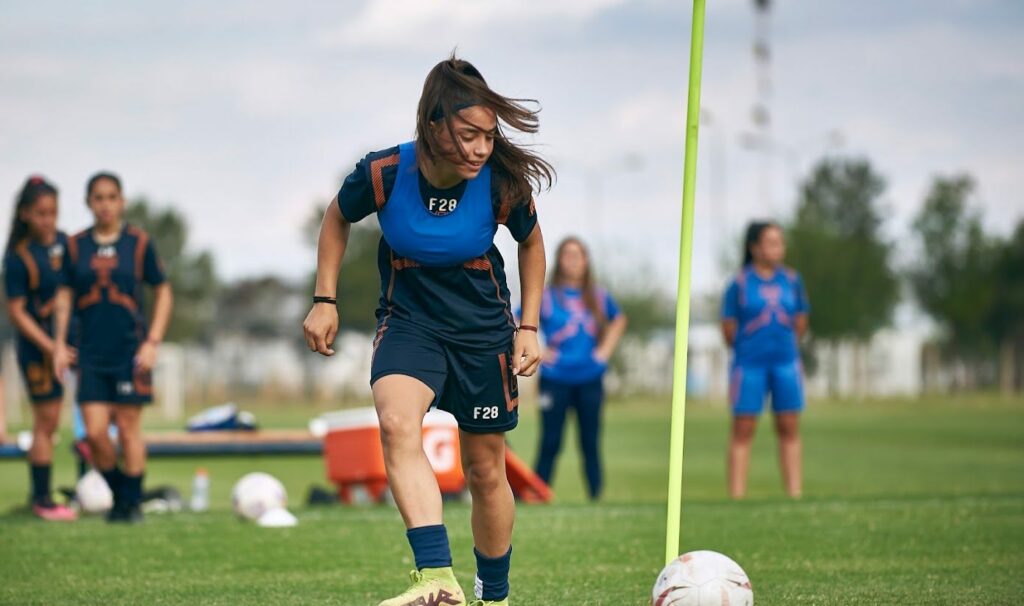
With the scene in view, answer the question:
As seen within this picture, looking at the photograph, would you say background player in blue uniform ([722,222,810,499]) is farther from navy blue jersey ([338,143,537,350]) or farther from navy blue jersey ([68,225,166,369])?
navy blue jersey ([338,143,537,350])

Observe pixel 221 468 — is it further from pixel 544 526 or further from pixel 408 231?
pixel 408 231

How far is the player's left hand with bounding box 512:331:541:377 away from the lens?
229 inches

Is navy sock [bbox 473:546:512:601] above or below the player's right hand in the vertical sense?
below

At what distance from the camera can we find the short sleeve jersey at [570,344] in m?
13.5

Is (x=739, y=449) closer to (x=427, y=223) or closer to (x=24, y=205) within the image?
(x=24, y=205)

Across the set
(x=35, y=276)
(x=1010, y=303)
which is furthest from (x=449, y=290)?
(x=1010, y=303)

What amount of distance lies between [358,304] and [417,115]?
185 feet

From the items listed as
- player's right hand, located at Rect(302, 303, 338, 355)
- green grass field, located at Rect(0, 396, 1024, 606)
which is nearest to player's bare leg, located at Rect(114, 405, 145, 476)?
green grass field, located at Rect(0, 396, 1024, 606)

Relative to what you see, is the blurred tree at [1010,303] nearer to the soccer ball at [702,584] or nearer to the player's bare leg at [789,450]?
the player's bare leg at [789,450]

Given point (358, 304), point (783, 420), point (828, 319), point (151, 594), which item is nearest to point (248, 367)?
point (358, 304)

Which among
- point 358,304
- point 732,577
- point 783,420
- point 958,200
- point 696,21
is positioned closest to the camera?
point 732,577

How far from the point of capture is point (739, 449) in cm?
1294

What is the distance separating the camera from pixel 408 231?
566 centimetres

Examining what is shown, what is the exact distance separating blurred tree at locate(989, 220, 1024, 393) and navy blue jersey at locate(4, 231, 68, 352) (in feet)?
207
